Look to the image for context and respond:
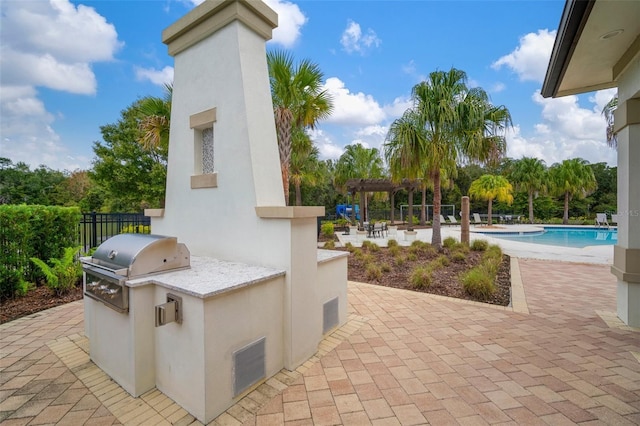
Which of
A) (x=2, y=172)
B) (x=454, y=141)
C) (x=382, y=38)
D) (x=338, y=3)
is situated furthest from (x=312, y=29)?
(x=2, y=172)

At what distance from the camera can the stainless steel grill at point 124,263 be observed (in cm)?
243

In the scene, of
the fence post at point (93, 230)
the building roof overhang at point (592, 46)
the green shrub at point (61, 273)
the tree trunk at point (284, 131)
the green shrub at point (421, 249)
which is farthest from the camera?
the green shrub at point (421, 249)

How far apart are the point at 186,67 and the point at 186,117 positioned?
68cm

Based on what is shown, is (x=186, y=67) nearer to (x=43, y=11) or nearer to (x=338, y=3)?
(x=43, y=11)

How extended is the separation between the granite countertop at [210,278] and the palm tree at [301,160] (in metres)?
8.39

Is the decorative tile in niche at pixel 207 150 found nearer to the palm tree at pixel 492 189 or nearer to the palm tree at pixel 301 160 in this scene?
the palm tree at pixel 301 160

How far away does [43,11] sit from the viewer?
511 cm

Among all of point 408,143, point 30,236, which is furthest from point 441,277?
point 30,236

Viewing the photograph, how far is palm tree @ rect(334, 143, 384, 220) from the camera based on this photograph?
2534 cm

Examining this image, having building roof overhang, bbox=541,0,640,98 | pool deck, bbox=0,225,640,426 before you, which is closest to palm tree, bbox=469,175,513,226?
building roof overhang, bbox=541,0,640,98

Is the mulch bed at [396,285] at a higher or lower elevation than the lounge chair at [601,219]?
lower

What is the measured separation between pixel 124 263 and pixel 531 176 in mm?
33027

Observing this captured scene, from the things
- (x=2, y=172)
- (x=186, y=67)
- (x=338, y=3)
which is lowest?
(x=186, y=67)

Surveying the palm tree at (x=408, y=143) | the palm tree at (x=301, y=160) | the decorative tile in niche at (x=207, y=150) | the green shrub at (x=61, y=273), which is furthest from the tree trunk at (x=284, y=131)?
the green shrub at (x=61, y=273)
